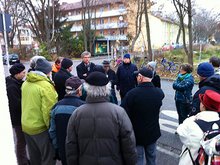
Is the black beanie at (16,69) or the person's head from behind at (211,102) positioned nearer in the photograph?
the person's head from behind at (211,102)

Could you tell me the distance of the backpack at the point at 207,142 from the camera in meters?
2.33

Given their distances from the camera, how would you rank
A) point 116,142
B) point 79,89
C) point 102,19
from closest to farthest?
point 116,142
point 79,89
point 102,19

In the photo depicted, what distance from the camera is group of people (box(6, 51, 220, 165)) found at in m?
2.85

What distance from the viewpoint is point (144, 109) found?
378cm

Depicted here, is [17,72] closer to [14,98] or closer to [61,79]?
[14,98]

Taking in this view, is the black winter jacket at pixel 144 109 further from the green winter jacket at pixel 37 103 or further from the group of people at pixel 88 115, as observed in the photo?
the green winter jacket at pixel 37 103

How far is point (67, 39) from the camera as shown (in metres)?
44.9

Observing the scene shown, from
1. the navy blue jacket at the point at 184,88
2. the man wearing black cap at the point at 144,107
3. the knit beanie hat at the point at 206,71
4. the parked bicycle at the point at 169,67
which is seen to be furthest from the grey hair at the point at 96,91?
the parked bicycle at the point at 169,67

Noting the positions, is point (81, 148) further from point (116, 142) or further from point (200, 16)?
point (200, 16)

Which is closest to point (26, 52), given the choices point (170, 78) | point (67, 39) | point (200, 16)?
point (67, 39)

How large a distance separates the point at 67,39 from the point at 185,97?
40.8m

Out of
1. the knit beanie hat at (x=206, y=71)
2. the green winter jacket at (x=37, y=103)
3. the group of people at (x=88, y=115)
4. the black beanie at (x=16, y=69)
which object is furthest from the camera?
the knit beanie hat at (x=206, y=71)

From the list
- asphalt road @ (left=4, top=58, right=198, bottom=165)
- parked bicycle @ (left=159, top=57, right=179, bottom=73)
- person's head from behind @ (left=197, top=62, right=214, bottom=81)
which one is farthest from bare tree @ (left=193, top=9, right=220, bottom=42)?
person's head from behind @ (left=197, top=62, right=214, bottom=81)

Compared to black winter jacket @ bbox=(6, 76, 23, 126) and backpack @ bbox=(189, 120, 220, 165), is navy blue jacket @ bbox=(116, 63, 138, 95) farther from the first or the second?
backpack @ bbox=(189, 120, 220, 165)
